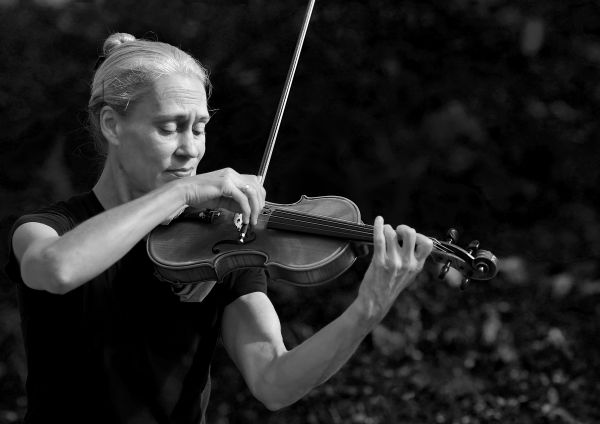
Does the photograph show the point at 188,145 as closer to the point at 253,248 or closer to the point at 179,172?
the point at 179,172

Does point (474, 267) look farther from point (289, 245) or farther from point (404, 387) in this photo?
point (404, 387)

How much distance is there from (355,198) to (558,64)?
82 centimetres

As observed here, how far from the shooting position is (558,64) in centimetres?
365

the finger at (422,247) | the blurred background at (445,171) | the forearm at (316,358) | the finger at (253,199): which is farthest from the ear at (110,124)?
the blurred background at (445,171)

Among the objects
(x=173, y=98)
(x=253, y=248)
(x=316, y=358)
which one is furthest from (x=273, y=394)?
(x=173, y=98)

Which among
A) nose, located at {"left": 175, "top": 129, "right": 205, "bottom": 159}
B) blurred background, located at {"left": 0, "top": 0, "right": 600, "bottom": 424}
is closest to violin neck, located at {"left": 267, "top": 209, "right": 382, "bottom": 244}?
nose, located at {"left": 175, "top": 129, "right": 205, "bottom": 159}

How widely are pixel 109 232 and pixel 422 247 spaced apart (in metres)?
0.58

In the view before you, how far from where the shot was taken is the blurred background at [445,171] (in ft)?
11.9

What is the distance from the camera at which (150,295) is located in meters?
2.27

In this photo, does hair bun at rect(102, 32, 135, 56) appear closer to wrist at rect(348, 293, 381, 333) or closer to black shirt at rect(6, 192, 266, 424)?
black shirt at rect(6, 192, 266, 424)

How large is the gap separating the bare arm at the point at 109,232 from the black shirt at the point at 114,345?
0.13 m

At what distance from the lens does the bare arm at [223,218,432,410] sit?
202 centimetres

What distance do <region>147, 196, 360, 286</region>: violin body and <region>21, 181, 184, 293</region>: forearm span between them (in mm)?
150

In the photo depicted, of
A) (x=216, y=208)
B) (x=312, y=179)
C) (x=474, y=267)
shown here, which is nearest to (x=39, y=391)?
(x=216, y=208)
